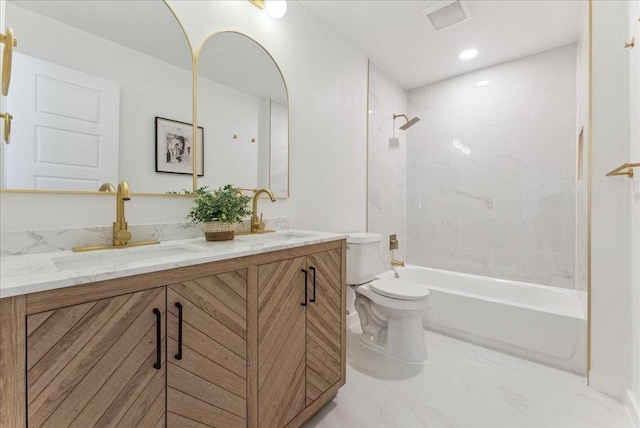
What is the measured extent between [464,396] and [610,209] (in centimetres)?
134

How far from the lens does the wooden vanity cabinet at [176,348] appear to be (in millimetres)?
639

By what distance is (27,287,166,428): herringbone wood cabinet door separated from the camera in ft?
2.11

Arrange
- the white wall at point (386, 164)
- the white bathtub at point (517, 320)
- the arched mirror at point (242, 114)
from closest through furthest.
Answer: the arched mirror at point (242, 114) < the white bathtub at point (517, 320) < the white wall at point (386, 164)

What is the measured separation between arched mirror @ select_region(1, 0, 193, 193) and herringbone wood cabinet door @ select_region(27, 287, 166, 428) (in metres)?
0.65

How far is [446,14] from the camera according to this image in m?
2.11

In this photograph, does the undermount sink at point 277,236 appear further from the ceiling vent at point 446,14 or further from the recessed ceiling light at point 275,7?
the ceiling vent at point 446,14

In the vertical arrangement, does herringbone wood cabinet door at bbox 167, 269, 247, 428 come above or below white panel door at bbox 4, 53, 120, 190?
below

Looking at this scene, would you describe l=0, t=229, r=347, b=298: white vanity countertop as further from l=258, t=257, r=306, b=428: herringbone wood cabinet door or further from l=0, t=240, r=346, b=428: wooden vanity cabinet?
l=258, t=257, r=306, b=428: herringbone wood cabinet door

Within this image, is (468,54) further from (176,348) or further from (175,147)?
(176,348)

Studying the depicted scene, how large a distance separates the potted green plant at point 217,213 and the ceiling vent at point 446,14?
6.42 feet

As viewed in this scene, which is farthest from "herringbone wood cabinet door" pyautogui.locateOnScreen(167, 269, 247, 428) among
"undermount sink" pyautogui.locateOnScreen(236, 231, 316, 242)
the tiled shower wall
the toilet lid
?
the tiled shower wall

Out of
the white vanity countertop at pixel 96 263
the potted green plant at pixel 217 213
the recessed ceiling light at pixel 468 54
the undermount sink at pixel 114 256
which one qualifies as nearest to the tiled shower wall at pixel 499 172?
the recessed ceiling light at pixel 468 54

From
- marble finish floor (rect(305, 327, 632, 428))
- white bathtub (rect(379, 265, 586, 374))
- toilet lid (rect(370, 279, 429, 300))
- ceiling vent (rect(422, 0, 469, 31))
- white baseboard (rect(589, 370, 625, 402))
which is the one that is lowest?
marble finish floor (rect(305, 327, 632, 428))

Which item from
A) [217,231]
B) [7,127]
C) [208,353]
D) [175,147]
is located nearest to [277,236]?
[217,231]
